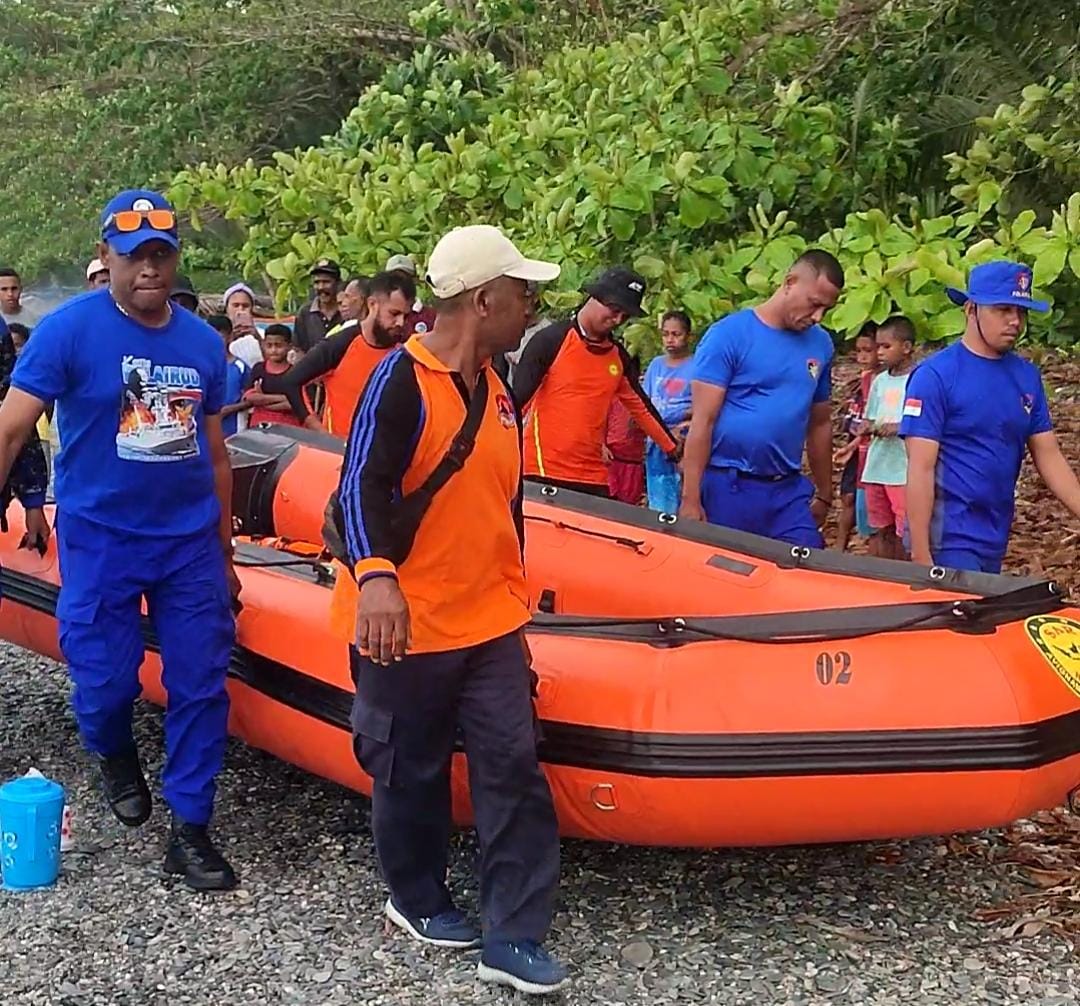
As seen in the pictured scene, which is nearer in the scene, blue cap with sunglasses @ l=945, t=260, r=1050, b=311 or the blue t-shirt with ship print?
the blue t-shirt with ship print

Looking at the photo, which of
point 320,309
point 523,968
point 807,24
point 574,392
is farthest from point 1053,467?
point 320,309

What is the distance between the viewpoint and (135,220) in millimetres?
3709

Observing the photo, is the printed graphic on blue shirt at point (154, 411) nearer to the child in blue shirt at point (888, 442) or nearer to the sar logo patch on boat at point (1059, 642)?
the sar logo patch on boat at point (1059, 642)

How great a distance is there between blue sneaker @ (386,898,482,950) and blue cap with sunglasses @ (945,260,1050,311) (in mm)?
2319

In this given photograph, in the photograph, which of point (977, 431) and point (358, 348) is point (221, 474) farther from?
point (977, 431)

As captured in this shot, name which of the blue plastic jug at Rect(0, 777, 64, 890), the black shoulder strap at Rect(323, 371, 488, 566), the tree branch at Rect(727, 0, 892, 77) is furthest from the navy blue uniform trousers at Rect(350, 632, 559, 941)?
the tree branch at Rect(727, 0, 892, 77)

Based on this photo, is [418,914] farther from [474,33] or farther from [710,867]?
[474,33]

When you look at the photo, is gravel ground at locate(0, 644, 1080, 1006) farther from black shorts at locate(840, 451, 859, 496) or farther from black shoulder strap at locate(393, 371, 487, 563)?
black shorts at locate(840, 451, 859, 496)

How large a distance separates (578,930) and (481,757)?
27.0 inches

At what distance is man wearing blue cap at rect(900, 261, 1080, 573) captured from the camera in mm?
4262

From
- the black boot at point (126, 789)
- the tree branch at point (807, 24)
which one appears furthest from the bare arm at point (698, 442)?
the tree branch at point (807, 24)

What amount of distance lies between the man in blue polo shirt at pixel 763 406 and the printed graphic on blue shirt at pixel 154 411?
1841mm

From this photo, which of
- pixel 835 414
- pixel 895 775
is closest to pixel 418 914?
pixel 895 775

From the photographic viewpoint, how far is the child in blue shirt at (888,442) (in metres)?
6.09
